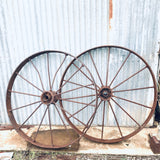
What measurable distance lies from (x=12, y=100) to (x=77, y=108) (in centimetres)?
120

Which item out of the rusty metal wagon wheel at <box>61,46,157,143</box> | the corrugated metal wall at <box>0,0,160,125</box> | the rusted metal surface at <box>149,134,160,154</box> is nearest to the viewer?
the rusted metal surface at <box>149,134,160,154</box>

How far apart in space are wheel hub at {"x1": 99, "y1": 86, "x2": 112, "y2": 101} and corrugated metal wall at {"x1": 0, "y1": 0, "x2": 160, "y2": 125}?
0.72 meters

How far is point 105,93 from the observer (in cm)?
231

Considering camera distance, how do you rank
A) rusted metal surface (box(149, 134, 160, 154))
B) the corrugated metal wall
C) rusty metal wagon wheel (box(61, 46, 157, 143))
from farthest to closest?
rusty metal wagon wheel (box(61, 46, 157, 143)) → the corrugated metal wall → rusted metal surface (box(149, 134, 160, 154))

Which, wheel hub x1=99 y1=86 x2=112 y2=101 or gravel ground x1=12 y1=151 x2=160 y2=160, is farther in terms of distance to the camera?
wheel hub x1=99 y1=86 x2=112 y2=101

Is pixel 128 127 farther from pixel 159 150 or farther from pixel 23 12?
pixel 23 12

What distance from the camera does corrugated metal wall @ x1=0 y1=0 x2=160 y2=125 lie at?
224 cm

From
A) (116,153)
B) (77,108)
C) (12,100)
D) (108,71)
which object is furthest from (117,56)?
(12,100)

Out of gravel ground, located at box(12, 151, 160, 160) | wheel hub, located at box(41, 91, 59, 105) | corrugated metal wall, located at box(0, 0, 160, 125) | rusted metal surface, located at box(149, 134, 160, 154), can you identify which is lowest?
gravel ground, located at box(12, 151, 160, 160)

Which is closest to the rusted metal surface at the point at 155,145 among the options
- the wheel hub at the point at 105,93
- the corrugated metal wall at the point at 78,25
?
the wheel hub at the point at 105,93

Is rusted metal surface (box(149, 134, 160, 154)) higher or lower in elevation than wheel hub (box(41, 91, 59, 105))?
lower

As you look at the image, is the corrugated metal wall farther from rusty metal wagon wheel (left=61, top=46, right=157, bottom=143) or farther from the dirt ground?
the dirt ground

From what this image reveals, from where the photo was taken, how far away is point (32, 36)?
2436 millimetres

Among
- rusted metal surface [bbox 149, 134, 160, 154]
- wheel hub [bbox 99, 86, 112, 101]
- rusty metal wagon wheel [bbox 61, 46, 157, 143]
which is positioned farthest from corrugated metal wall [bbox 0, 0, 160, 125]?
rusted metal surface [bbox 149, 134, 160, 154]
